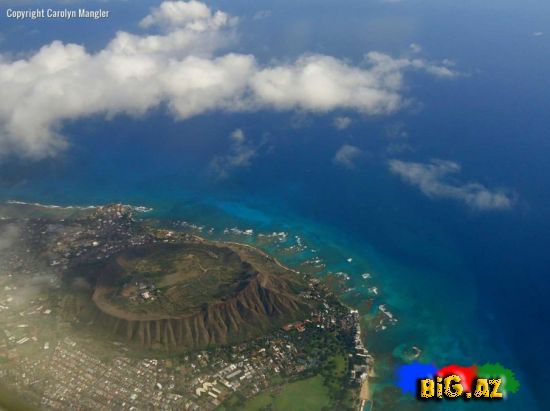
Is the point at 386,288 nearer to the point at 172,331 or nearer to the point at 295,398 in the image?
the point at 295,398

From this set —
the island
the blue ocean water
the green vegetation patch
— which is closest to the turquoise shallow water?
the blue ocean water

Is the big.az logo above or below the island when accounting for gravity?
below

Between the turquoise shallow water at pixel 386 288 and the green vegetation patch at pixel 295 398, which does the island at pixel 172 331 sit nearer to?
the green vegetation patch at pixel 295 398

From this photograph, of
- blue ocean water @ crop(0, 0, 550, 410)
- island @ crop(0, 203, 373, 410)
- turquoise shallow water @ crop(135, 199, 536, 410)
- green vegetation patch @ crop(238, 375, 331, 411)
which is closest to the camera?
green vegetation patch @ crop(238, 375, 331, 411)

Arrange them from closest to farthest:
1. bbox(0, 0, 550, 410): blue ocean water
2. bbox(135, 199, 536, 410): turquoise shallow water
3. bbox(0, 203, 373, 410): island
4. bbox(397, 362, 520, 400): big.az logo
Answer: bbox(397, 362, 520, 400): big.az logo < bbox(0, 203, 373, 410): island < bbox(135, 199, 536, 410): turquoise shallow water < bbox(0, 0, 550, 410): blue ocean water

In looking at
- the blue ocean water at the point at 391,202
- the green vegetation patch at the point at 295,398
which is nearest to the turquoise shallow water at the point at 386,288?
the blue ocean water at the point at 391,202

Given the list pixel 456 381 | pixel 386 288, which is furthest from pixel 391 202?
pixel 456 381

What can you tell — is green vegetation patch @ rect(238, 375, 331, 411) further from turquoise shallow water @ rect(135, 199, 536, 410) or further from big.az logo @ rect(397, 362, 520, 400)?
big.az logo @ rect(397, 362, 520, 400)

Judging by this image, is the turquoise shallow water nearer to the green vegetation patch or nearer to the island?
the island

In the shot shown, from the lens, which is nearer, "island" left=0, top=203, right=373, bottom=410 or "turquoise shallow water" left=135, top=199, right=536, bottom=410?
"island" left=0, top=203, right=373, bottom=410
